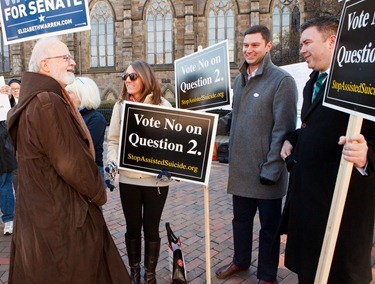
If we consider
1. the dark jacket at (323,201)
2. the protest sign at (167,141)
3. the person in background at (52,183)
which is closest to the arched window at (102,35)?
the protest sign at (167,141)

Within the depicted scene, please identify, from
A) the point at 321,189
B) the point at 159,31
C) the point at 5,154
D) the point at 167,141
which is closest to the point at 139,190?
the point at 167,141

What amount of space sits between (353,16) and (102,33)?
23013mm

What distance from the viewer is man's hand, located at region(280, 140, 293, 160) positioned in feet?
8.46

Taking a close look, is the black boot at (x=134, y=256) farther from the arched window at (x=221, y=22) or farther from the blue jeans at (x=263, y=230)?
the arched window at (x=221, y=22)

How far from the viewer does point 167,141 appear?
2.60 meters

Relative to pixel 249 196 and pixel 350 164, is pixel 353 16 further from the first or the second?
pixel 249 196

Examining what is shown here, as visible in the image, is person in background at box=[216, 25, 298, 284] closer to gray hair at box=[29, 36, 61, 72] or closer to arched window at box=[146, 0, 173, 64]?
gray hair at box=[29, 36, 61, 72]

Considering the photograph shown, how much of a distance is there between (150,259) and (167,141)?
112cm

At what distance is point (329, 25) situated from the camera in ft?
7.27

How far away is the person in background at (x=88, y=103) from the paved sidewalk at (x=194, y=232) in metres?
1.40

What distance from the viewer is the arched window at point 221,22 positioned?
21391 mm

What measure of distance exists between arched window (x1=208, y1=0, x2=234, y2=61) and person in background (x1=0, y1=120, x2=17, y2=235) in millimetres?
18725

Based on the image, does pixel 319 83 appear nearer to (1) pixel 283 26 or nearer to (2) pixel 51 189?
(2) pixel 51 189

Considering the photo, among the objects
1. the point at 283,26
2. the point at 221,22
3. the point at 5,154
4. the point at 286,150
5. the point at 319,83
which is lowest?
the point at 5,154
